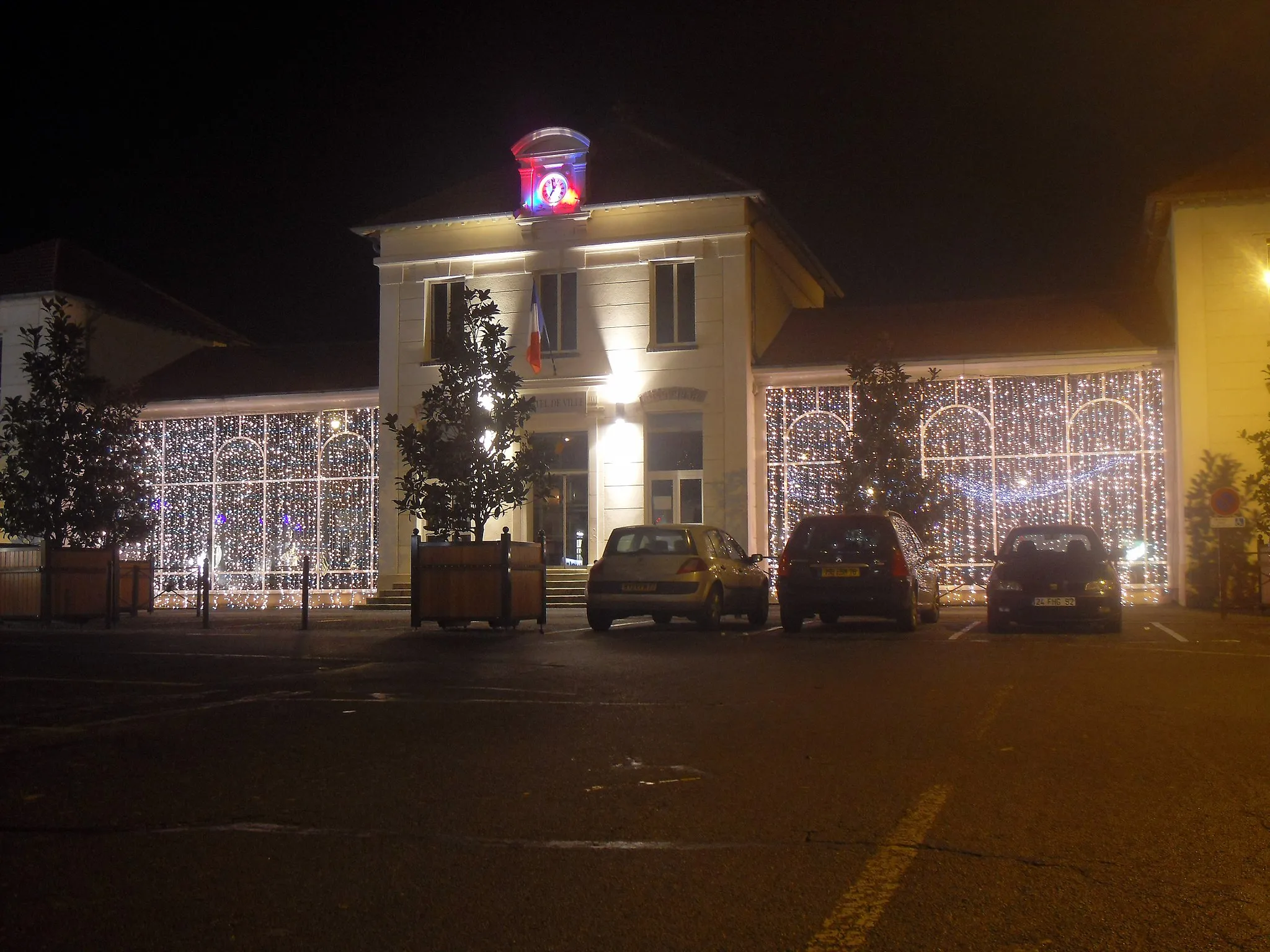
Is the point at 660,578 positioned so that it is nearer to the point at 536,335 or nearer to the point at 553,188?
the point at 536,335

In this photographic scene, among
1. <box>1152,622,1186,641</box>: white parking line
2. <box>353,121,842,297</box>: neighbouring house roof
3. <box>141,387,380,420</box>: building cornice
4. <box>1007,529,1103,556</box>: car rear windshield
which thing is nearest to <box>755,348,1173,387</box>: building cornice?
<box>353,121,842,297</box>: neighbouring house roof

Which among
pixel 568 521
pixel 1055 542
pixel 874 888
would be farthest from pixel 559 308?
pixel 874 888

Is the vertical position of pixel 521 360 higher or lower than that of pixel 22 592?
higher

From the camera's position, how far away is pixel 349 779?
676 centimetres

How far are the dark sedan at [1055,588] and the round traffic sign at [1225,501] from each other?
4450mm

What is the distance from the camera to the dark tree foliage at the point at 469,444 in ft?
72.0

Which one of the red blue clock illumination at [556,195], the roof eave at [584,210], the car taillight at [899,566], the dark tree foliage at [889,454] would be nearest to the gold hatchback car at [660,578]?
the car taillight at [899,566]

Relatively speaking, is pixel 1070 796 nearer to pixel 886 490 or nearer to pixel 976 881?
pixel 976 881

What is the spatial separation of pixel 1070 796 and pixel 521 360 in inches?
968

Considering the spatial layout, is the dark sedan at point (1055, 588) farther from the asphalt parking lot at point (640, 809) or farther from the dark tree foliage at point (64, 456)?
the dark tree foliage at point (64, 456)

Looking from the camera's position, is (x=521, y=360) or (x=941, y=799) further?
(x=521, y=360)

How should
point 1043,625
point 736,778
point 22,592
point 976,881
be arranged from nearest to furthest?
point 976,881 < point 736,778 < point 1043,625 < point 22,592

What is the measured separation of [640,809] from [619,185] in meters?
25.1

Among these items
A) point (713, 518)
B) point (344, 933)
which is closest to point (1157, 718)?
point (344, 933)
